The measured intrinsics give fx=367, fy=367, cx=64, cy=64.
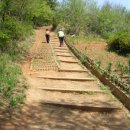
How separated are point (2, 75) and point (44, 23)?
52.7 metres

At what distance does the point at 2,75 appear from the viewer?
419 inches

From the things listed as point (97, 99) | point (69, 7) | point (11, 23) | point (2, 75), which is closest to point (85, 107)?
point (97, 99)

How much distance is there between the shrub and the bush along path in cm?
1015

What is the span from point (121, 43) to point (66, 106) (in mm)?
15298

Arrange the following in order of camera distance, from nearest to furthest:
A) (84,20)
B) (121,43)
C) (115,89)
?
(115,89), (121,43), (84,20)

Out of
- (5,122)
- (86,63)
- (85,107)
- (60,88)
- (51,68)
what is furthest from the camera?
(86,63)

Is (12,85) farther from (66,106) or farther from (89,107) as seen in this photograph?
(89,107)

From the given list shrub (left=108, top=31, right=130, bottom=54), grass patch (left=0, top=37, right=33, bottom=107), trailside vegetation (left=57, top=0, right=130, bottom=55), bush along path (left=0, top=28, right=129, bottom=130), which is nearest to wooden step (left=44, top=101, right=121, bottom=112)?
bush along path (left=0, top=28, right=129, bottom=130)

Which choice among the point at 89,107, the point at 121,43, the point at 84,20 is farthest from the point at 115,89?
the point at 84,20

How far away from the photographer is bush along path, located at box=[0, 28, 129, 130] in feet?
25.6

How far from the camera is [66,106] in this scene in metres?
9.35

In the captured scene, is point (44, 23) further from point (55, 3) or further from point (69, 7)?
point (69, 7)

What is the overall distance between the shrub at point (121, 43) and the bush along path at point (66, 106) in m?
10.2

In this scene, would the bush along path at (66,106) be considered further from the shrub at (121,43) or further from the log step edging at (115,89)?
the shrub at (121,43)
